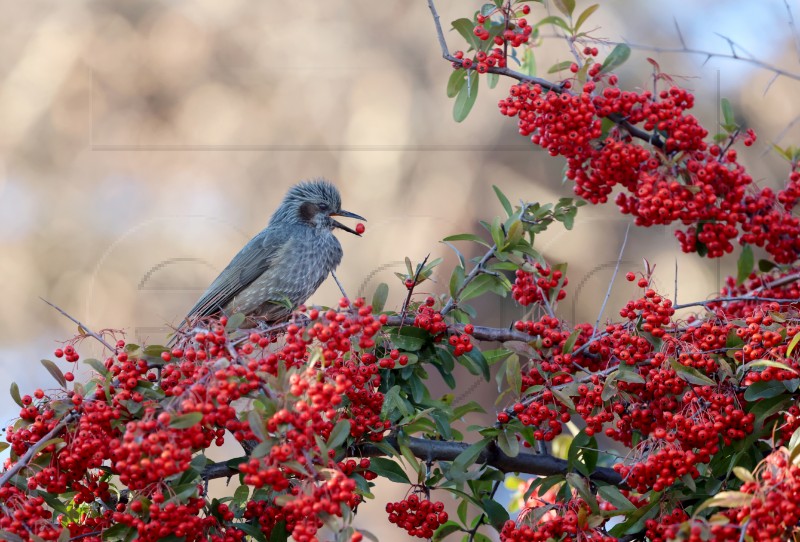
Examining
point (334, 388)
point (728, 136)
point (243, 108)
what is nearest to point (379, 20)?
point (243, 108)

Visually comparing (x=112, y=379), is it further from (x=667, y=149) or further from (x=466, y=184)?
(x=466, y=184)

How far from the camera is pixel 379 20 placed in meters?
6.08

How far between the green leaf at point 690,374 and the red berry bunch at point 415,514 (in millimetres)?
628

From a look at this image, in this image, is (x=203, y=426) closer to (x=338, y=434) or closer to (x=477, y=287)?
(x=338, y=434)

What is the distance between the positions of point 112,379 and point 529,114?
49.4 inches

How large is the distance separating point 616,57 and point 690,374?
3.47ft

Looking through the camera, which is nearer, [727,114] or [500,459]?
[500,459]

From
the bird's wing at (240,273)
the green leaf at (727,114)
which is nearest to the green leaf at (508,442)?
the green leaf at (727,114)

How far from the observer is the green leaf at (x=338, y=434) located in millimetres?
1799

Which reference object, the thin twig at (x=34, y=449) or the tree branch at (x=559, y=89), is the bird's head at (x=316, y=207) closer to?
the tree branch at (x=559, y=89)

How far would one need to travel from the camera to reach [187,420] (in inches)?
62.9

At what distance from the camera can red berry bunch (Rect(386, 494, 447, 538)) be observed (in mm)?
2105

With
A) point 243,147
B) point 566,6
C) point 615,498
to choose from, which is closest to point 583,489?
point 615,498

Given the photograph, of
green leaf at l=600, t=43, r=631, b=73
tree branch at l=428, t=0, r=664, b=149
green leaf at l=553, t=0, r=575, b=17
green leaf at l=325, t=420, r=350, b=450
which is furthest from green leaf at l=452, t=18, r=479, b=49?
green leaf at l=325, t=420, r=350, b=450
